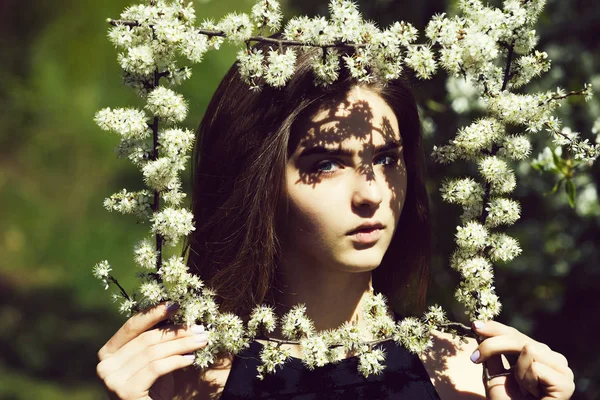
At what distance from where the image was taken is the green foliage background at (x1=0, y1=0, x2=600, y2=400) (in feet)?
12.6

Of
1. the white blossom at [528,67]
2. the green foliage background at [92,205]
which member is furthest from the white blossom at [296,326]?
the green foliage background at [92,205]

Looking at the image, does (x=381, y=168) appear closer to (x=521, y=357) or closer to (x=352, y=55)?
(x=352, y=55)

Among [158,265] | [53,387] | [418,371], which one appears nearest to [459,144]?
[418,371]

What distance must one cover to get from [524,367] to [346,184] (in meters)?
0.68

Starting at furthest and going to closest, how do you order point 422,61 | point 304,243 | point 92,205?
point 92,205, point 304,243, point 422,61

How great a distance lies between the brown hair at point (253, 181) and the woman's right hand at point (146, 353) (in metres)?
0.28

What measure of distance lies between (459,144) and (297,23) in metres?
0.54

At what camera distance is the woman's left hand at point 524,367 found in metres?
1.96

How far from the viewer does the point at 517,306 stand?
416 centimetres

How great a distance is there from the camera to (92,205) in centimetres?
784

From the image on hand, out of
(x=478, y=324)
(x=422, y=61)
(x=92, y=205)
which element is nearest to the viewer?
(x=422, y=61)

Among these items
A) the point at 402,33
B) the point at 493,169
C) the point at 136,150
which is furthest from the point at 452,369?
the point at 136,150

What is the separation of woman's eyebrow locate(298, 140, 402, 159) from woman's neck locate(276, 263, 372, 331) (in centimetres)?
37

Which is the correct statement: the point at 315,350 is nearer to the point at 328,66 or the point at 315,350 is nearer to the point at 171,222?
the point at 171,222
